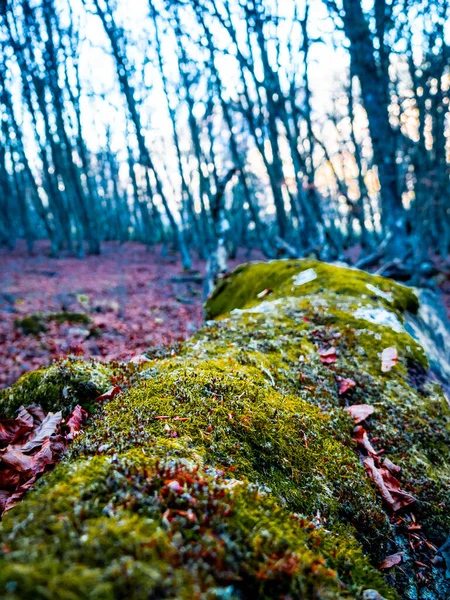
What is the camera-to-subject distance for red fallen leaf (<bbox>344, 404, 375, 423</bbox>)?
2.71 metres

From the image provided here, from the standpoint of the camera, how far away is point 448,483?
8.16ft

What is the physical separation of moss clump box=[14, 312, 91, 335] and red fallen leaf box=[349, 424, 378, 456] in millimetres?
6856

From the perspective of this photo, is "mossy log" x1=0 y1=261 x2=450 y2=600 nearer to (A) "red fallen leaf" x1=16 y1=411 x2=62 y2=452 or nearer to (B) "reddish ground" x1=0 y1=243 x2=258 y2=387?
(A) "red fallen leaf" x1=16 y1=411 x2=62 y2=452

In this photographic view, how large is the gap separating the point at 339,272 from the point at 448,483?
2.97m

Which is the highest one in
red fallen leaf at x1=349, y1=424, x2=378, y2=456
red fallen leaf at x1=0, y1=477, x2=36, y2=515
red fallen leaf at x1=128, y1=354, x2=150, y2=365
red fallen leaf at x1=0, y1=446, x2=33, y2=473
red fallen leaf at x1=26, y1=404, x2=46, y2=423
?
red fallen leaf at x1=128, y1=354, x2=150, y2=365

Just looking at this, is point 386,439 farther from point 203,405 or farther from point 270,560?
point 270,560

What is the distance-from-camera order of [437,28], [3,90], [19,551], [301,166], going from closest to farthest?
[19,551], [301,166], [437,28], [3,90]

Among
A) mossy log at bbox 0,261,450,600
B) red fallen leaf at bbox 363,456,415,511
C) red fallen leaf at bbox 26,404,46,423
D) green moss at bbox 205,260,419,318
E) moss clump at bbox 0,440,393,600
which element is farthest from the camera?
green moss at bbox 205,260,419,318

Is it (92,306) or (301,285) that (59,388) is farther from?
(92,306)

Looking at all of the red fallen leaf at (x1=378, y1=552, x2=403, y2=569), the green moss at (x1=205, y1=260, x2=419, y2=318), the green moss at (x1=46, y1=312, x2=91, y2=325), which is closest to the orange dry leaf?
the red fallen leaf at (x1=378, y1=552, x2=403, y2=569)

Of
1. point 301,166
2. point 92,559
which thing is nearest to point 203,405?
point 92,559

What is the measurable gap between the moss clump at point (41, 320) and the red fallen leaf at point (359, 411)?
6.74 metres

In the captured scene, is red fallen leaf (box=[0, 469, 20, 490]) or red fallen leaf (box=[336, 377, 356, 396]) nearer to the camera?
red fallen leaf (box=[0, 469, 20, 490])

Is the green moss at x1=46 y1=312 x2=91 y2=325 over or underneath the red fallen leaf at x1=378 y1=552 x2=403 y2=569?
over
